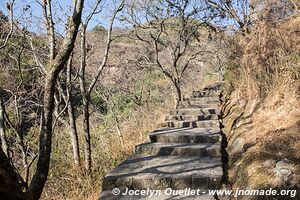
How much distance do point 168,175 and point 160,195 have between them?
0.98 feet

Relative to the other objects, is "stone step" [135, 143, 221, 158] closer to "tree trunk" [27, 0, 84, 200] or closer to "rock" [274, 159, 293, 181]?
"rock" [274, 159, 293, 181]

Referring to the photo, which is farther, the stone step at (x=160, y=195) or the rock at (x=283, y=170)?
the stone step at (x=160, y=195)

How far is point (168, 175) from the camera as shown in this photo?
11.6 ft

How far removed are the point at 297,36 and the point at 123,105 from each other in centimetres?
1090

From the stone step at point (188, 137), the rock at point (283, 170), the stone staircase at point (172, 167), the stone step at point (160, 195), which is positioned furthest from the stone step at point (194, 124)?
the rock at point (283, 170)

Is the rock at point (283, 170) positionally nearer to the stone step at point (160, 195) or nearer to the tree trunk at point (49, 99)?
the stone step at point (160, 195)

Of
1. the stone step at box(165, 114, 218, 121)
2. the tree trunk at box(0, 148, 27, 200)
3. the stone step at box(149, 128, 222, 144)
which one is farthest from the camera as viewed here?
the stone step at box(165, 114, 218, 121)

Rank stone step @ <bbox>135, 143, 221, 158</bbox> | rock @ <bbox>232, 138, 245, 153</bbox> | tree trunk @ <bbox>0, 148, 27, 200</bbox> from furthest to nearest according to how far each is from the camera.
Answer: stone step @ <bbox>135, 143, 221, 158</bbox>
rock @ <bbox>232, 138, 245, 153</bbox>
tree trunk @ <bbox>0, 148, 27, 200</bbox>

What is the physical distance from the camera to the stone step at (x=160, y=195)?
3.18 meters

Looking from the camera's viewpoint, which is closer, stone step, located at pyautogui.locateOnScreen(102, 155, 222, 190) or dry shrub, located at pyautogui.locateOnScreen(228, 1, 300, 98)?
stone step, located at pyautogui.locateOnScreen(102, 155, 222, 190)

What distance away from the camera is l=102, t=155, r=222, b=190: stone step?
11.1ft

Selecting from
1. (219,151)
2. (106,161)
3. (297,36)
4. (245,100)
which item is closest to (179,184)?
Answer: (219,151)

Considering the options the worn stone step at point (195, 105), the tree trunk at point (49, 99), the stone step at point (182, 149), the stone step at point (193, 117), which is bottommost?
the stone step at point (182, 149)

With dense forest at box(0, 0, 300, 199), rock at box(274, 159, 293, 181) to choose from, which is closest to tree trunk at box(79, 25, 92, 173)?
dense forest at box(0, 0, 300, 199)
